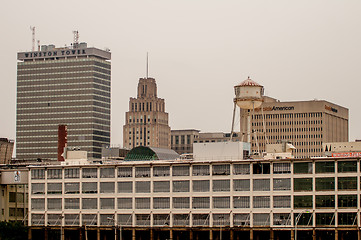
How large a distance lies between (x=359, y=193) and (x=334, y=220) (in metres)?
7.41

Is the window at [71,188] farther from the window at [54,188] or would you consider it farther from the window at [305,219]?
the window at [305,219]

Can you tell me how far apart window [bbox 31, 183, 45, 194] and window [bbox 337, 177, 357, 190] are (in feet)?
230

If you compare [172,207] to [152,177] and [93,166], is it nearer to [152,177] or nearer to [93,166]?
[152,177]

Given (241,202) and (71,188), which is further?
(71,188)

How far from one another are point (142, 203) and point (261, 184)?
90.5 ft

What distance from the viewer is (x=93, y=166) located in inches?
7441

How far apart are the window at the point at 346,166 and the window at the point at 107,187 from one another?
5109 centimetres

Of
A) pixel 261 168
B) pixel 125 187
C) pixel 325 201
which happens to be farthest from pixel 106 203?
pixel 325 201

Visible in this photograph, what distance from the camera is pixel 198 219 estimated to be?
17762cm

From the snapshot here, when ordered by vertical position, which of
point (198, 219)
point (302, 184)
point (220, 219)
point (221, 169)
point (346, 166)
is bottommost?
point (198, 219)

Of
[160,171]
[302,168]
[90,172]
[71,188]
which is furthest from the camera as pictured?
[71,188]

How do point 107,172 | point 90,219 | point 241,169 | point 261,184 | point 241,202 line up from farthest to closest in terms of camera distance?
1. point 107,172
2. point 90,219
3. point 241,169
4. point 241,202
5. point 261,184

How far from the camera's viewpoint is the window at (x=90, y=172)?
18925 cm

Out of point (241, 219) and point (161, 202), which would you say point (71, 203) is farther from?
point (241, 219)
